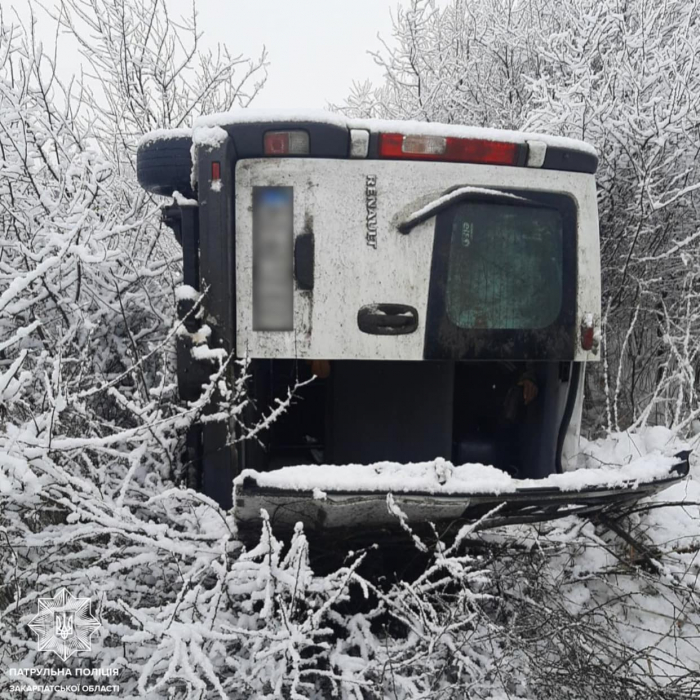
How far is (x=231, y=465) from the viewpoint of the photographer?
7.61 feet

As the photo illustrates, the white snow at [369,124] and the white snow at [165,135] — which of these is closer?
the white snow at [369,124]

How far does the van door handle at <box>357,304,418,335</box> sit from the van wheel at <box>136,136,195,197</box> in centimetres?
85

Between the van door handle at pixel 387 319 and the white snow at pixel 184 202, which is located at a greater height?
the white snow at pixel 184 202

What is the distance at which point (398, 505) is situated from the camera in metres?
1.95

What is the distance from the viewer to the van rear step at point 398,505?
6.11 feet

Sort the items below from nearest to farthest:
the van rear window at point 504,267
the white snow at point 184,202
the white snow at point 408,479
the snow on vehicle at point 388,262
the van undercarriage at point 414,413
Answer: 1. the white snow at point 408,479
2. the snow on vehicle at point 388,262
3. the white snow at point 184,202
4. the van rear window at point 504,267
5. the van undercarriage at point 414,413

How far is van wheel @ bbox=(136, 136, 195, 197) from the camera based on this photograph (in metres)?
2.42

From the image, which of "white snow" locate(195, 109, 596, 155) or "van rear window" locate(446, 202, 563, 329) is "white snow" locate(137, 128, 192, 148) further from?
"van rear window" locate(446, 202, 563, 329)

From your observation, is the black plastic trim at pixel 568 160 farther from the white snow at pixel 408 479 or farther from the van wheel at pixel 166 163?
the van wheel at pixel 166 163

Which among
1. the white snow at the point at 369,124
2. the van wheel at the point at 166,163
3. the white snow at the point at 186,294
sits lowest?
the white snow at the point at 186,294

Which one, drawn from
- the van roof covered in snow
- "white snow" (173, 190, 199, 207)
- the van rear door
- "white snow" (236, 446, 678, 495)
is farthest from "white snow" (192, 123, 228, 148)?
"white snow" (236, 446, 678, 495)

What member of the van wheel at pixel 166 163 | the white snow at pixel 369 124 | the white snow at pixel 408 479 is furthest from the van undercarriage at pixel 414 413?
the white snow at pixel 369 124

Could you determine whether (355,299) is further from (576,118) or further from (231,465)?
(576,118)

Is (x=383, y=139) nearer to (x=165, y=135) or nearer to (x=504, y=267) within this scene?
(x=504, y=267)
